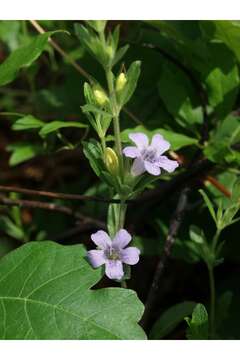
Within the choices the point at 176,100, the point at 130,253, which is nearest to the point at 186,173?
the point at 176,100

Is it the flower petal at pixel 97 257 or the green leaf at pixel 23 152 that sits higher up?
the green leaf at pixel 23 152

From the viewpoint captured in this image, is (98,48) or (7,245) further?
(7,245)

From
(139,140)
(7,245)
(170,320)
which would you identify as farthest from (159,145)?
(7,245)

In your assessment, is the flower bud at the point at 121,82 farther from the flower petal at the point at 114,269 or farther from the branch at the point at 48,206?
the branch at the point at 48,206

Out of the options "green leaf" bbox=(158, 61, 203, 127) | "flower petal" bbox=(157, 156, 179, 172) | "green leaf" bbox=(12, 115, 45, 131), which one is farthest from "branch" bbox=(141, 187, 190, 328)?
"green leaf" bbox=(12, 115, 45, 131)

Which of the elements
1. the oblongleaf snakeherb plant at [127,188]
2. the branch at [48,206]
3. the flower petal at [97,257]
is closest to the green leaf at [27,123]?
the oblongleaf snakeherb plant at [127,188]

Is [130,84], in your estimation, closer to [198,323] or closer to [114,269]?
[114,269]

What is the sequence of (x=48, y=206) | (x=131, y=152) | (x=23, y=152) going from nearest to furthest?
(x=131, y=152) → (x=48, y=206) → (x=23, y=152)
